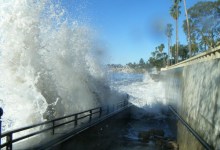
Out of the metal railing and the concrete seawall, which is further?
the concrete seawall

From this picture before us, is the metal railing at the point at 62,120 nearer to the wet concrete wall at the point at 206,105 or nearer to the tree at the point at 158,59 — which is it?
the wet concrete wall at the point at 206,105

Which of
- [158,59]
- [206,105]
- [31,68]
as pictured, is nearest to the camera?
[206,105]

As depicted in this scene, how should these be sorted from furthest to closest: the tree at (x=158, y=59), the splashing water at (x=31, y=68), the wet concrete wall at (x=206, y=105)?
1. the tree at (x=158, y=59)
2. the splashing water at (x=31, y=68)
3. the wet concrete wall at (x=206, y=105)

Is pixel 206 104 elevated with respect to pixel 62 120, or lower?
elevated

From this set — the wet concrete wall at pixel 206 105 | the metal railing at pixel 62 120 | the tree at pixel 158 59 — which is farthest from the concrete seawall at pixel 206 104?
the tree at pixel 158 59

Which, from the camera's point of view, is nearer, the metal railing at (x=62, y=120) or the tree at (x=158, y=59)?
the metal railing at (x=62, y=120)

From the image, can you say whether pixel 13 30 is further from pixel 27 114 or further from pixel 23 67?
pixel 27 114

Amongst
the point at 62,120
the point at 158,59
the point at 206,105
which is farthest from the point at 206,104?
the point at 158,59

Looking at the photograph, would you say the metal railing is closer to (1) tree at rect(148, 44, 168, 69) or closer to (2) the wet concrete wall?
(2) the wet concrete wall

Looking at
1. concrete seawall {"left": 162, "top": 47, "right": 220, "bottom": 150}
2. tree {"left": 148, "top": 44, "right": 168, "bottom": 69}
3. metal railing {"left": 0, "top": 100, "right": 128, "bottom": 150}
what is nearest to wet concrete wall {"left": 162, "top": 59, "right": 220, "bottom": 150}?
concrete seawall {"left": 162, "top": 47, "right": 220, "bottom": 150}

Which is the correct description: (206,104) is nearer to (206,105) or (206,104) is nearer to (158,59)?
(206,105)

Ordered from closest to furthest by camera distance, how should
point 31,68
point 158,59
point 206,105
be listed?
point 206,105
point 31,68
point 158,59

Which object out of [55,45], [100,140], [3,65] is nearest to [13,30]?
[3,65]

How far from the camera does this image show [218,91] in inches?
341
